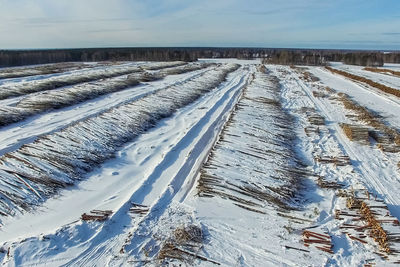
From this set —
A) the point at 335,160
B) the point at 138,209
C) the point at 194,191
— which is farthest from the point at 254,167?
the point at 138,209

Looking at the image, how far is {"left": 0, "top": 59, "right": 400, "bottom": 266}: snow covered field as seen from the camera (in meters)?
5.74

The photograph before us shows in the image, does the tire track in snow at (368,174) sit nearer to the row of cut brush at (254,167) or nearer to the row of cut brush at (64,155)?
the row of cut brush at (254,167)

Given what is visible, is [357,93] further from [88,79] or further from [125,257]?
[125,257]

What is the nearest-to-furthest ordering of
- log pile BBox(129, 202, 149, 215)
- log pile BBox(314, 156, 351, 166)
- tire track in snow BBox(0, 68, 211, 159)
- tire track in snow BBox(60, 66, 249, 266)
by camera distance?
tire track in snow BBox(60, 66, 249, 266) → log pile BBox(129, 202, 149, 215) → log pile BBox(314, 156, 351, 166) → tire track in snow BBox(0, 68, 211, 159)

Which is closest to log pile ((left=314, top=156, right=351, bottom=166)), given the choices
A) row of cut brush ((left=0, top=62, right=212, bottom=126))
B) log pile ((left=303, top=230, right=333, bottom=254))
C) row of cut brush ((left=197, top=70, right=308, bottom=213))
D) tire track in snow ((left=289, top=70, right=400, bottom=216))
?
tire track in snow ((left=289, top=70, right=400, bottom=216))

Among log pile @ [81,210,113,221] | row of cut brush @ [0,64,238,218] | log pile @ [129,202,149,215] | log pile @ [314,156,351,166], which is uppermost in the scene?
row of cut brush @ [0,64,238,218]

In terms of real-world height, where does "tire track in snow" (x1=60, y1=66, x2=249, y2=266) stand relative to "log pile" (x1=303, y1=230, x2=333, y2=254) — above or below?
above

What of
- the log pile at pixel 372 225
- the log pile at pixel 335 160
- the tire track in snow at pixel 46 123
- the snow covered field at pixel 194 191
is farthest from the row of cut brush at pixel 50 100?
the log pile at pixel 372 225

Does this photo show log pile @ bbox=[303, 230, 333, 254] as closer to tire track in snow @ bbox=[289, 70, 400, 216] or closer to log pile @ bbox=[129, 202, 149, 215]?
tire track in snow @ bbox=[289, 70, 400, 216]

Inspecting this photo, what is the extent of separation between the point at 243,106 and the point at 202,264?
12905 mm

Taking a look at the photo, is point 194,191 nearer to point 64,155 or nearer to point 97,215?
point 97,215

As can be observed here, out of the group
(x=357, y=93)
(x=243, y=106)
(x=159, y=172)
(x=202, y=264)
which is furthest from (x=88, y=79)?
(x=202, y=264)

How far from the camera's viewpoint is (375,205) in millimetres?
7203

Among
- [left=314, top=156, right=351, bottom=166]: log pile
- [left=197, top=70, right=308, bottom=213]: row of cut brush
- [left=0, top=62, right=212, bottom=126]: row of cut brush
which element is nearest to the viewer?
[left=197, top=70, right=308, bottom=213]: row of cut brush
